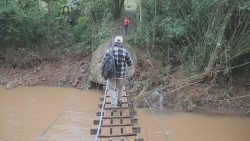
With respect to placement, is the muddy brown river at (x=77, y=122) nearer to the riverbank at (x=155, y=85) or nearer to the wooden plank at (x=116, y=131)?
the riverbank at (x=155, y=85)

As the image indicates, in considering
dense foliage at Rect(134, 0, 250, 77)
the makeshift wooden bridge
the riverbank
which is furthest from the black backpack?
dense foliage at Rect(134, 0, 250, 77)

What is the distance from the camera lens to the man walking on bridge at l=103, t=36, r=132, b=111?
898 cm

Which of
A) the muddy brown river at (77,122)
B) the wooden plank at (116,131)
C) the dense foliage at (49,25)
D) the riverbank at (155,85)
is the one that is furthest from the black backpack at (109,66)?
the dense foliage at (49,25)

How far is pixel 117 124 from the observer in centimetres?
819

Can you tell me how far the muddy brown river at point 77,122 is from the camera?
11711 mm

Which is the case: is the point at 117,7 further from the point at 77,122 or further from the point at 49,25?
the point at 77,122

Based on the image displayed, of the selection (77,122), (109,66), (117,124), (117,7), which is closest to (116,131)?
(117,124)

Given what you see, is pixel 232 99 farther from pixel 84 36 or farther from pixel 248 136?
pixel 84 36

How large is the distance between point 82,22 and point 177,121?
325 inches

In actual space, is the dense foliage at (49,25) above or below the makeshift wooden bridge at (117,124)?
above

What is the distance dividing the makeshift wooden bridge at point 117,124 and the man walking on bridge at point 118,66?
21 centimetres

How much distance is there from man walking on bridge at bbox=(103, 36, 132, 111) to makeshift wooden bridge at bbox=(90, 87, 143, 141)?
209 millimetres

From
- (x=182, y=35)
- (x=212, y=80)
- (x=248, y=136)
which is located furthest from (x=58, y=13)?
(x=248, y=136)

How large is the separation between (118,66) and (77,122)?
159 inches
